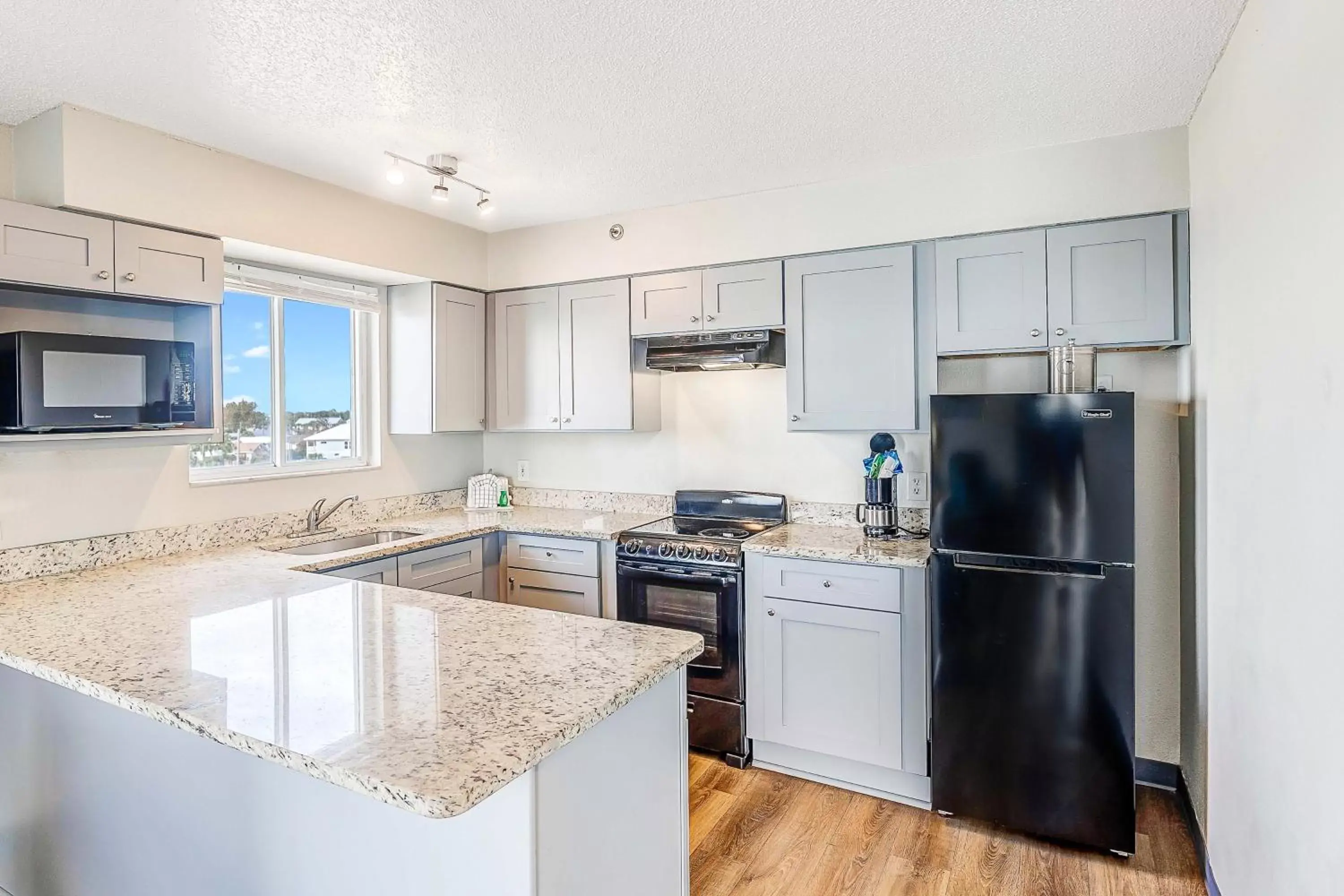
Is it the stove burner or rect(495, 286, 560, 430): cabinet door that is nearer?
the stove burner

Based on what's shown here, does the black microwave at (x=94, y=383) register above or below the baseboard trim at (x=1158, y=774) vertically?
above

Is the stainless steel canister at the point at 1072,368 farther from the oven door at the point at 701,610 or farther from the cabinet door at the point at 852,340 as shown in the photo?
the oven door at the point at 701,610

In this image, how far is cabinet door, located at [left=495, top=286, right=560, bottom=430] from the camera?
3795mm

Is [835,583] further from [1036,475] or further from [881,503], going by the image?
[1036,475]

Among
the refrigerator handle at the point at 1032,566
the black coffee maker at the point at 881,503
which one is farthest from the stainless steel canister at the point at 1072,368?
the black coffee maker at the point at 881,503

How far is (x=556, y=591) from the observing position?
3.43m

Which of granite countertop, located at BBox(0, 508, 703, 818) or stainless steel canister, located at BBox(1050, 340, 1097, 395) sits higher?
stainless steel canister, located at BBox(1050, 340, 1097, 395)

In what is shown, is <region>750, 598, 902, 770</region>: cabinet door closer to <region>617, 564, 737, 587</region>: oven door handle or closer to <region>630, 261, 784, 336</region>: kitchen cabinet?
<region>617, 564, 737, 587</region>: oven door handle

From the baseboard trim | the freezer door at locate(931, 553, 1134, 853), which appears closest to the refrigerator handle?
the freezer door at locate(931, 553, 1134, 853)

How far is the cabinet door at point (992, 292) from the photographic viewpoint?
2.69 metres

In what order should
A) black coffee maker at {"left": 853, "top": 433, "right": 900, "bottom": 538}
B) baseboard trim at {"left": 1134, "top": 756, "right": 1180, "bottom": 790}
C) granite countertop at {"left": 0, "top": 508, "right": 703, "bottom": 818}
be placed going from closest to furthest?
granite countertop at {"left": 0, "top": 508, "right": 703, "bottom": 818}, baseboard trim at {"left": 1134, "top": 756, "right": 1180, "bottom": 790}, black coffee maker at {"left": 853, "top": 433, "right": 900, "bottom": 538}

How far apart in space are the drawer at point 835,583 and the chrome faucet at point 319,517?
200 centimetres

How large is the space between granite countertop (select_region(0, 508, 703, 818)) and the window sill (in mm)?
644

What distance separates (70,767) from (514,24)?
2.31 meters
